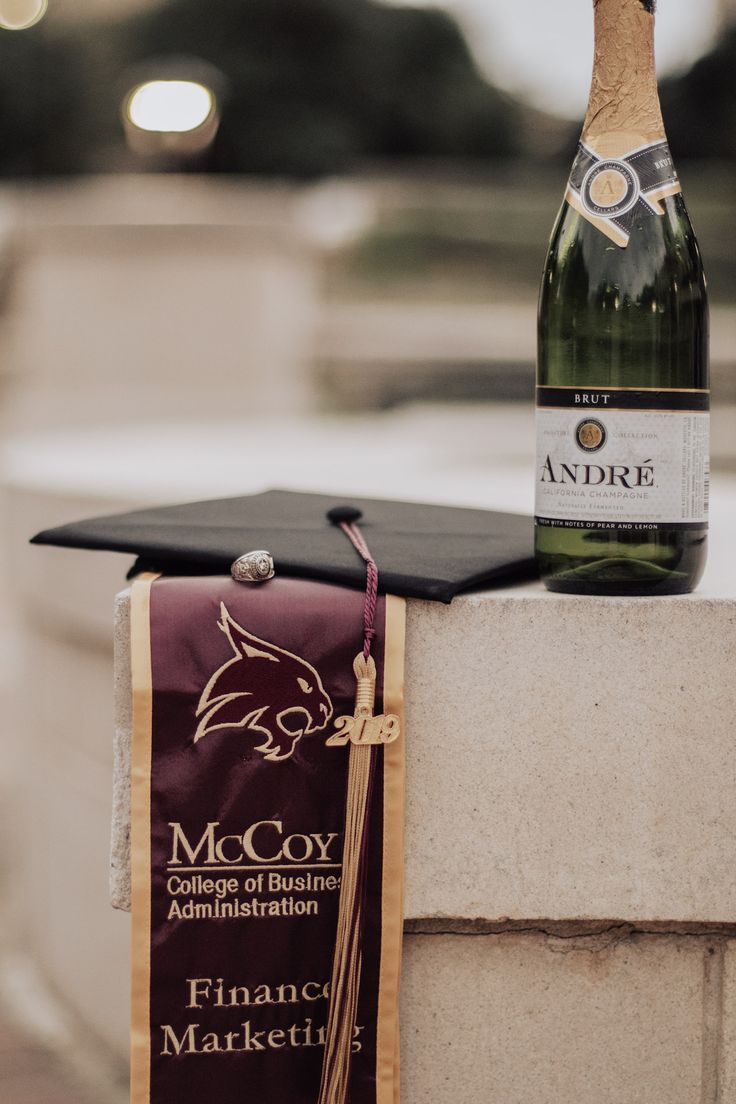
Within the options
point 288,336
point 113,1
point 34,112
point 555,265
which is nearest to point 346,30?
point 113,1

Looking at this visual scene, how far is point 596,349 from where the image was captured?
4.46 ft

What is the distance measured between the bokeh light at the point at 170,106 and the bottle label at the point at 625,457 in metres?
6.78

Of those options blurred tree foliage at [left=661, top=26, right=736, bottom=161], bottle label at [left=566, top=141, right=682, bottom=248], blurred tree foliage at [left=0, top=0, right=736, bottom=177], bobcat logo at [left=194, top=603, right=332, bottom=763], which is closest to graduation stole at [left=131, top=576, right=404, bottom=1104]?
bobcat logo at [left=194, top=603, right=332, bottom=763]

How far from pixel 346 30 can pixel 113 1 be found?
313cm

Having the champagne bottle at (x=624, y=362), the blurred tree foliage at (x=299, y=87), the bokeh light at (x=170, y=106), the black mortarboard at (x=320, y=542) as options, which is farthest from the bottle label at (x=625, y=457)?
the blurred tree foliage at (x=299, y=87)

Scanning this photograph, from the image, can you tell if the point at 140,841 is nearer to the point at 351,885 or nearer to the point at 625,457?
the point at 351,885

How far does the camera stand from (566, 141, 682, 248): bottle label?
1.32 m

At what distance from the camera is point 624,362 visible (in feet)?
4.42

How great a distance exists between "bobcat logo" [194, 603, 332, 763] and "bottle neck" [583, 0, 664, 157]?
1.92ft

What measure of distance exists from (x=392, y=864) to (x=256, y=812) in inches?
5.3

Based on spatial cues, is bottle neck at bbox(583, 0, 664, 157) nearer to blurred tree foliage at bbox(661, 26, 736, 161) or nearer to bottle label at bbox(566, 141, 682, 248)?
bottle label at bbox(566, 141, 682, 248)

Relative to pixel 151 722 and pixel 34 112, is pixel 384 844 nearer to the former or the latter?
pixel 151 722

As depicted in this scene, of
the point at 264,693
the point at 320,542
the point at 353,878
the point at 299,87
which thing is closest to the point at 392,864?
the point at 353,878

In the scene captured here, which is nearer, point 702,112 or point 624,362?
point 624,362
